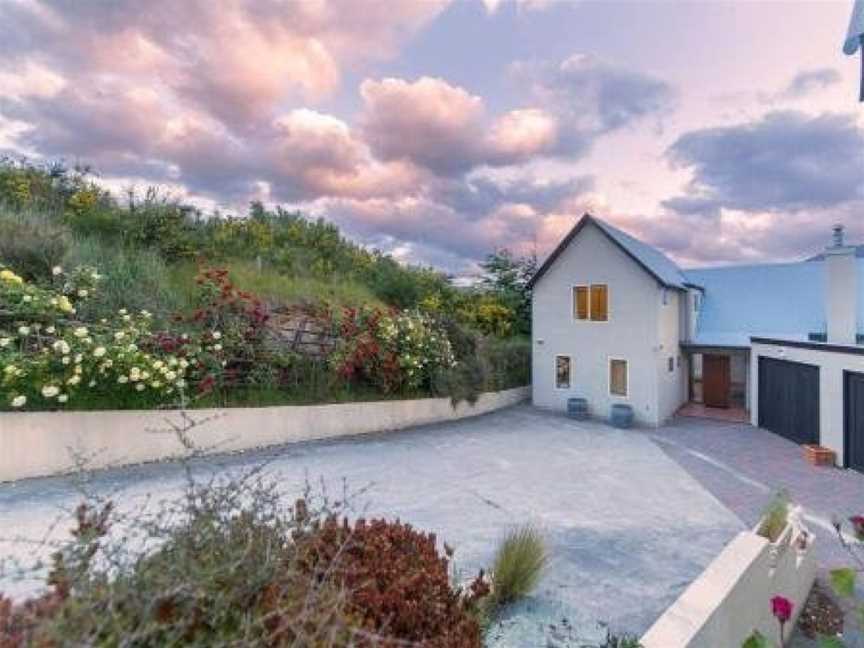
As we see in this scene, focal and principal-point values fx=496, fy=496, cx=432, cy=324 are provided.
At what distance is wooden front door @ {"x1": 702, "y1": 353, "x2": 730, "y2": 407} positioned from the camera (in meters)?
21.0

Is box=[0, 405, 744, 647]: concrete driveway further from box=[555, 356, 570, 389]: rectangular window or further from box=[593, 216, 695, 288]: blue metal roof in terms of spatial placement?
box=[593, 216, 695, 288]: blue metal roof

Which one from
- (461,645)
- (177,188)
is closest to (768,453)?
(461,645)

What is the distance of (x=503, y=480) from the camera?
9930 mm

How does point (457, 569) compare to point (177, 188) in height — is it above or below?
below

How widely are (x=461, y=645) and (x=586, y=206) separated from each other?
1853 cm

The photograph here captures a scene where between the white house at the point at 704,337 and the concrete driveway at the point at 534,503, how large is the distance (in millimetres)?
4472

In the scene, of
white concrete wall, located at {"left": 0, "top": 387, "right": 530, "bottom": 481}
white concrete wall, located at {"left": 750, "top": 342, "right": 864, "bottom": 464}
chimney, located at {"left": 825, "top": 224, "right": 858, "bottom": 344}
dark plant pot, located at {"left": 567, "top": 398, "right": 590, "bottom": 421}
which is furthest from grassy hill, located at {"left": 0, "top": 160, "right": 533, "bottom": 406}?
→ chimney, located at {"left": 825, "top": 224, "right": 858, "bottom": 344}

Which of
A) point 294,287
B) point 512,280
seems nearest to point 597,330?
point 512,280

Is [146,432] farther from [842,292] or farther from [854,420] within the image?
[842,292]

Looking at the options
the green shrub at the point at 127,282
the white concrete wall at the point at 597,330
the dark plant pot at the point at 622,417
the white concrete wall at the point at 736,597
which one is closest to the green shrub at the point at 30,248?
the green shrub at the point at 127,282

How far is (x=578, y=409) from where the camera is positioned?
18281mm

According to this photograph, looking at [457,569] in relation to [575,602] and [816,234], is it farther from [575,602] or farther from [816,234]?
[816,234]

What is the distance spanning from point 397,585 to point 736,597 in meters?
3.45

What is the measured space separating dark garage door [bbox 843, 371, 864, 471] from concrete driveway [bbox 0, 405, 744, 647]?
13.6 ft
